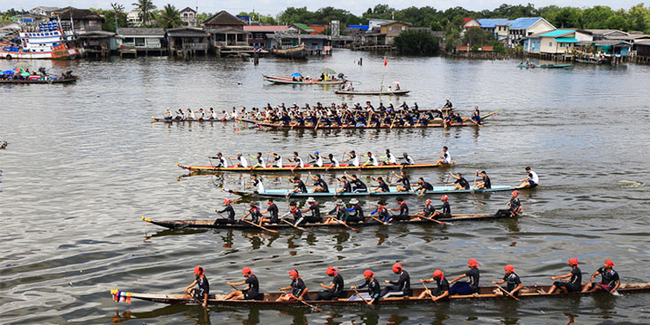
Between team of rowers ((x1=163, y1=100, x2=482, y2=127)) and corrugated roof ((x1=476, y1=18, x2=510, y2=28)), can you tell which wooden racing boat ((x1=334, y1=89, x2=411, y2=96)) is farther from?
corrugated roof ((x1=476, y1=18, x2=510, y2=28))

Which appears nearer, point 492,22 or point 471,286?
point 471,286

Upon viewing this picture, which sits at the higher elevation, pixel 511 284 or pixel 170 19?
pixel 170 19

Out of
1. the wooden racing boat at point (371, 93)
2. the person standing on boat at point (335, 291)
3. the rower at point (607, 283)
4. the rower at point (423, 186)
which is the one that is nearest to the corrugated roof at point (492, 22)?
the wooden racing boat at point (371, 93)

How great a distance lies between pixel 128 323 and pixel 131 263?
4.02 meters

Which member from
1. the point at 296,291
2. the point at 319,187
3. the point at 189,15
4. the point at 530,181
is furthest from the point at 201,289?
the point at 189,15

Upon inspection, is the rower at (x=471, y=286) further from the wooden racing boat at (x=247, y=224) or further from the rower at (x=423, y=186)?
the rower at (x=423, y=186)

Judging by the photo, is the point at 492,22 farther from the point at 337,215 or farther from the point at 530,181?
the point at 337,215

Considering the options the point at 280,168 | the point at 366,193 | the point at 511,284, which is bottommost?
the point at 511,284

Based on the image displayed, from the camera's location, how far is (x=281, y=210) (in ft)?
82.9

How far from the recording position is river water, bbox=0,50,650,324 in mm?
16562

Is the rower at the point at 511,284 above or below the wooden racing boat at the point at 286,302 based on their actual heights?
above

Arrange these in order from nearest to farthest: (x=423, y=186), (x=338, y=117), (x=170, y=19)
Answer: (x=423, y=186), (x=338, y=117), (x=170, y=19)

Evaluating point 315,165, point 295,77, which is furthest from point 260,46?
point 315,165

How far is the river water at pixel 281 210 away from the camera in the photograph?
16562 millimetres
